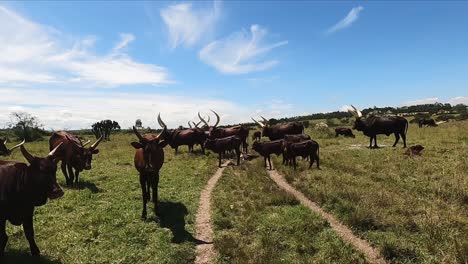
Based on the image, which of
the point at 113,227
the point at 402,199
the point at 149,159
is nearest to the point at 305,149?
the point at 402,199

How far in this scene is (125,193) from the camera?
13.7m

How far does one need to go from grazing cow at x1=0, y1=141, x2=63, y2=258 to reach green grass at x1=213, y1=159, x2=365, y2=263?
12.2ft

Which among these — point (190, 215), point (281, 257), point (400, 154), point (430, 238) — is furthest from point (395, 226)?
point (400, 154)

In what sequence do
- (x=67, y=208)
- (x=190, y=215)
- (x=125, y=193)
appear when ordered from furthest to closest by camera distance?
(x=125, y=193), (x=67, y=208), (x=190, y=215)

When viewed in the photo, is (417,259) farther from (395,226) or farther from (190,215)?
(190,215)

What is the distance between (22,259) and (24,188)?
1.42 metres

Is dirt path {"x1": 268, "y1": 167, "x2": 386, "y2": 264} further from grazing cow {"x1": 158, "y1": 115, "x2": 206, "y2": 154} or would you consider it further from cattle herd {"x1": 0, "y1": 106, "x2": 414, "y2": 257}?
grazing cow {"x1": 158, "y1": 115, "x2": 206, "y2": 154}

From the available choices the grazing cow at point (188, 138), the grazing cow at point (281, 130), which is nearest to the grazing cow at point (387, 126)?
the grazing cow at point (281, 130)

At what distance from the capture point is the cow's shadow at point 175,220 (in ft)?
30.2

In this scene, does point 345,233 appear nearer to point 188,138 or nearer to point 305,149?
point 305,149

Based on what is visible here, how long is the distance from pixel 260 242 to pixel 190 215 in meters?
2.97

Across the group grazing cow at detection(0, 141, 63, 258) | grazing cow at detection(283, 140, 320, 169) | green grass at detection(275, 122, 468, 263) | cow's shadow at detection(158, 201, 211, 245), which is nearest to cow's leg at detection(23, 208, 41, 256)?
grazing cow at detection(0, 141, 63, 258)

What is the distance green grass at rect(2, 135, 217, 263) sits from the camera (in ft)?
26.9

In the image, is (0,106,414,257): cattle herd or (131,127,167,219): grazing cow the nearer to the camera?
(0,106,414,257): cattle herd
